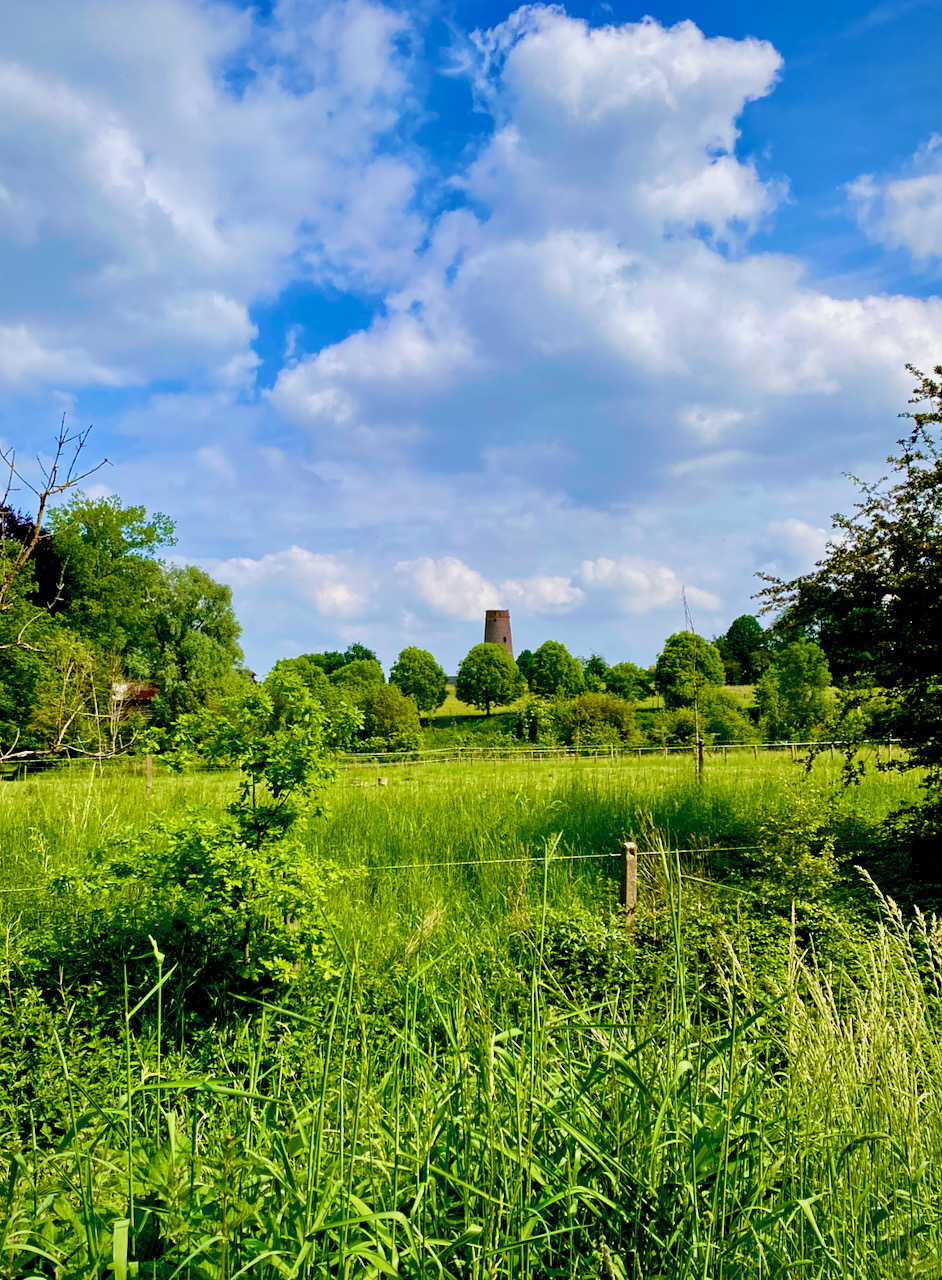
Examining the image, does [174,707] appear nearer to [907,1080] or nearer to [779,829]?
[779,829]

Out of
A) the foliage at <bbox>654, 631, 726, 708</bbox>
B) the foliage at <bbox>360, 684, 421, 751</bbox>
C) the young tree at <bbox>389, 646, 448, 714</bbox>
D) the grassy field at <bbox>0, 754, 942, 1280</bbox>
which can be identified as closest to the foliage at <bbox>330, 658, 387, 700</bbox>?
the young tree at <bbox>389, 646, 448, 714</bbox>

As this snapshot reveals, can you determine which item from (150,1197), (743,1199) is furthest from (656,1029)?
(150,1197)

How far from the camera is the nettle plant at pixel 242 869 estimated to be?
4.60m

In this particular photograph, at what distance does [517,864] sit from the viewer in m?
6.83

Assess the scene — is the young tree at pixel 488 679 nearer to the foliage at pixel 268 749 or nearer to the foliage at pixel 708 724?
the foliage at pixel 708 724

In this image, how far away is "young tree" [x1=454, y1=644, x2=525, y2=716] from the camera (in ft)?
178

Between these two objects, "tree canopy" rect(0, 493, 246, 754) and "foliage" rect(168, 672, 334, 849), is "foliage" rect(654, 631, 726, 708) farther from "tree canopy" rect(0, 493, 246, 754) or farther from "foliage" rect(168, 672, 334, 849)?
"foliage" rect(168, 672, 334, 849)

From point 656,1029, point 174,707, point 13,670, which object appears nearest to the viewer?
point 656,1029

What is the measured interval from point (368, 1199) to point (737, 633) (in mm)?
69053

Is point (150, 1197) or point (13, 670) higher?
point (13, 670)

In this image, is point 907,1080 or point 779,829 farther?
point 779,829

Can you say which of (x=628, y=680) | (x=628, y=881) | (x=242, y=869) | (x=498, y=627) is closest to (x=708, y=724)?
(x=628, y=680)

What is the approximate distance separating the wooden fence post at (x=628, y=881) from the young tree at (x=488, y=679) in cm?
4783

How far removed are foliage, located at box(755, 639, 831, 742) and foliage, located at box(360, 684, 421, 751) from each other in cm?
1698
